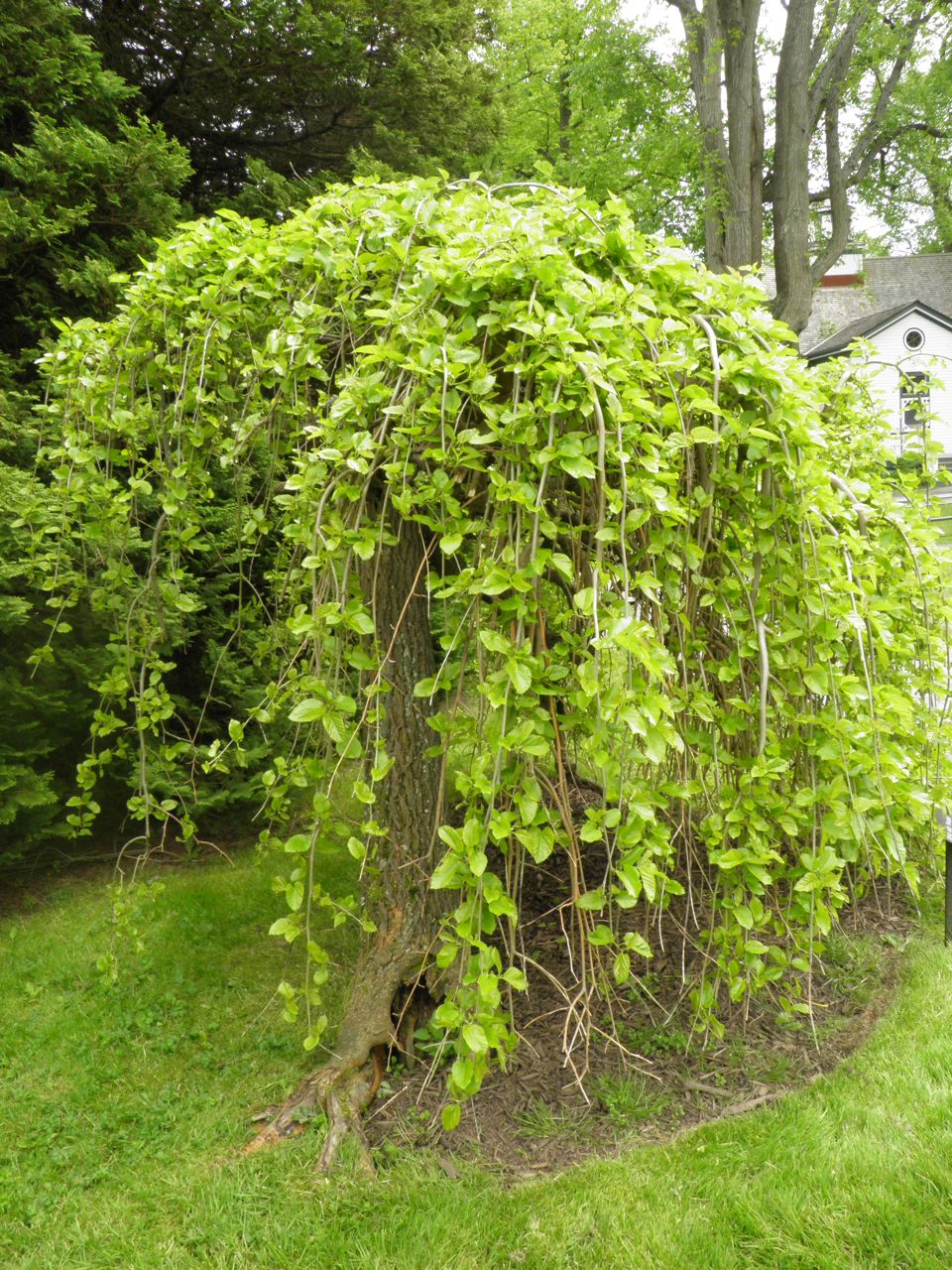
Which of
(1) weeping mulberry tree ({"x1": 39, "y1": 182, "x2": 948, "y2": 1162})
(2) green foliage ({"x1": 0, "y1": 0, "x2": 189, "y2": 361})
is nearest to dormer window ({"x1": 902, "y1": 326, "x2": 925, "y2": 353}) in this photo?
(2) green foliage ({"x1": 0, "y1": 0, "x2": 189, "y2": 361})

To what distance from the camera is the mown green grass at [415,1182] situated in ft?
5.97

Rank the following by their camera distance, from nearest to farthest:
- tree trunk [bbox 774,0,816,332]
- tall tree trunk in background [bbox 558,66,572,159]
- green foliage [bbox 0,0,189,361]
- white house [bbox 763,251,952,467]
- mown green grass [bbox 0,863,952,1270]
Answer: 1. mown green grass [bbox 0,863,952,1270]
2. green foliage [bbox 0,0,189,361]
3. tree trunk [bbox 774,0,816,332]
4. tall tree trunk in background [bbox 558,66,572,159]
5. white house [bbox 763,251,952,467]

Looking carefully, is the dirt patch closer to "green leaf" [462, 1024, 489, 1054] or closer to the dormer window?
"green leaf" [462, 1024, 489, 1054]

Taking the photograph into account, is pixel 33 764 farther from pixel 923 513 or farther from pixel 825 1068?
pixel 923 513

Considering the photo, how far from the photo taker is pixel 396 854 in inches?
104

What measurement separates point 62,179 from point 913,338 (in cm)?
2135

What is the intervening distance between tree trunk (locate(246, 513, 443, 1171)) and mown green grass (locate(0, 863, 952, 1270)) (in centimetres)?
26

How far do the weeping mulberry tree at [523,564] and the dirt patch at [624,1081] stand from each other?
0.31ft

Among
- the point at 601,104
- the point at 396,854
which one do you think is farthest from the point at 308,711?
the point at 601,104

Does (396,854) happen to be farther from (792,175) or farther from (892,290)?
(892,290)

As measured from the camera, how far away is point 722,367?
1.76 m

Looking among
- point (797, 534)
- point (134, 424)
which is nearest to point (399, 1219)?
point (797, 534)

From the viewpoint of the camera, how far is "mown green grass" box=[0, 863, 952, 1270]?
1819 mm

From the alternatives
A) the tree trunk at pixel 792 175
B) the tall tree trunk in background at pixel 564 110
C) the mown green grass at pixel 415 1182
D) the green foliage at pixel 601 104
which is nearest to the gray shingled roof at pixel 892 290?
the green foliage at pixel 601 104
